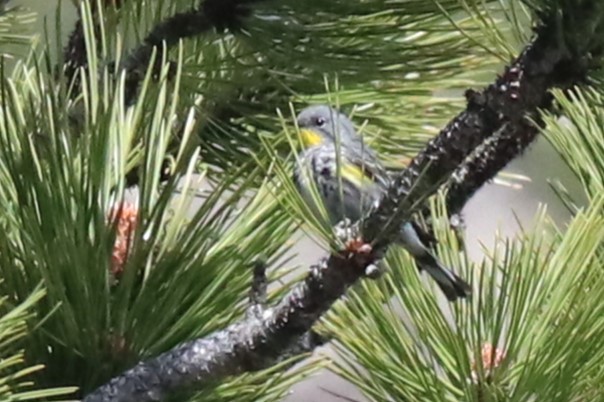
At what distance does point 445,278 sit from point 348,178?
20cm

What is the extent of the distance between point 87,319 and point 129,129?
0.35 ft

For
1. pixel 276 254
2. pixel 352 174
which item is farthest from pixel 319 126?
pixel 276 254

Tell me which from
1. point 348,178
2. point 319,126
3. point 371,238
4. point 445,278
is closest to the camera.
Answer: point 371,238

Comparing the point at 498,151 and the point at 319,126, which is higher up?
the point at 498,151

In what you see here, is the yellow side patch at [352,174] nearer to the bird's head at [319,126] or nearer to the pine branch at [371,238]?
the bird's head at [319,126]

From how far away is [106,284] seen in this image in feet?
1.87

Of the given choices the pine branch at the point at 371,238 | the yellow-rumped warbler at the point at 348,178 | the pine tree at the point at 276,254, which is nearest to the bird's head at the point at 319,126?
the yellow-rumped warbler at the point at 348,178

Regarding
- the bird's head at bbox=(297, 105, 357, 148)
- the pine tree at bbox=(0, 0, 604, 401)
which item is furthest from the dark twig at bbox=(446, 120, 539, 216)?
the bird's head at bbox=(297, 105, 357, 148)

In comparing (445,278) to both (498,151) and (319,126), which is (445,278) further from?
(319,126)

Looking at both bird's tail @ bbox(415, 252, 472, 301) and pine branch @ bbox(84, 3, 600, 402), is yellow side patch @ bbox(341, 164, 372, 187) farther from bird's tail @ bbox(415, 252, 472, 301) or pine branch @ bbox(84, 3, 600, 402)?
pine branch @ bbox(84, 3, 600, 402)

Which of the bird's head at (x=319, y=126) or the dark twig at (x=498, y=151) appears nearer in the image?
the dark twig at (x=498, y=151)

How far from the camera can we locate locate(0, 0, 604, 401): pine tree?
515mm

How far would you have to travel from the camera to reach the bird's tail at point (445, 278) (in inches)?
23.0

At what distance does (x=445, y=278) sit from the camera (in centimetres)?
65
